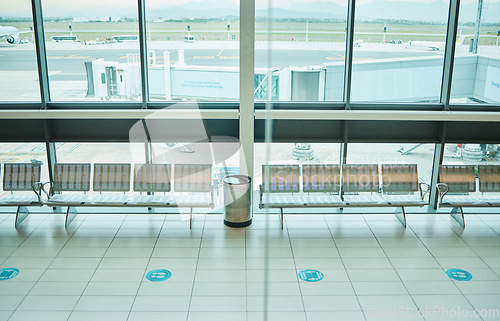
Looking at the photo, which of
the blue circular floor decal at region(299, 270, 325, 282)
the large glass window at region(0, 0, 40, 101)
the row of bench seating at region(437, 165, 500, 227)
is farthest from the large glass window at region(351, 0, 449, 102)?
the large glass window at region(0, 0, 40, 101)

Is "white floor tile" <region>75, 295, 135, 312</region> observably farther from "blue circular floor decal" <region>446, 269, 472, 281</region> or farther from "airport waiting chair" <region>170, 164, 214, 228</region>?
"blue circular floor decal" <region>446, 269, 472, 281</region>

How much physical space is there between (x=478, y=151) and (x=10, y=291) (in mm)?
7290

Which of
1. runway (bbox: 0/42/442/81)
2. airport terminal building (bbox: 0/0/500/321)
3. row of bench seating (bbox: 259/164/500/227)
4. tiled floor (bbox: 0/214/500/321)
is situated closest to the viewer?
tiled floor (bbox: 0/214/500/321)

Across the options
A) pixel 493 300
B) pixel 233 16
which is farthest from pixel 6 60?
pixel 493 300

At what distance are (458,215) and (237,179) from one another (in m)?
3.66

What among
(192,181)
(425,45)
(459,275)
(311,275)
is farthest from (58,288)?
(425,45)

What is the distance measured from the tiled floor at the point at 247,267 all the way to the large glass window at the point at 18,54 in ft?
6.73

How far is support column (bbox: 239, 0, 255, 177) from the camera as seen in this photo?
6.91 metres

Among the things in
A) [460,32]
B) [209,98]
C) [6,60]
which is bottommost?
[209,98]

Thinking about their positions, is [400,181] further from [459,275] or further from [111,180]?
[111,180]

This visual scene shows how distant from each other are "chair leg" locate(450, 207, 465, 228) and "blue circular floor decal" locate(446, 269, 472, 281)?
1.60 m

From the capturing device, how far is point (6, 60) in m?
7.32

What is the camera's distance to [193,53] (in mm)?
7504

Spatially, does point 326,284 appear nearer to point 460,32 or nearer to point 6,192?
point 460,32
